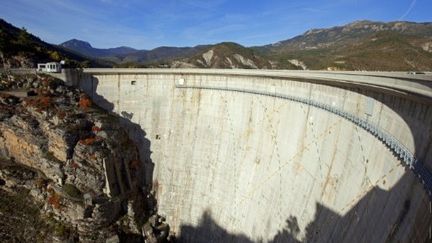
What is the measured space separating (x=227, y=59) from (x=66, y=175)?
91891 millimetres

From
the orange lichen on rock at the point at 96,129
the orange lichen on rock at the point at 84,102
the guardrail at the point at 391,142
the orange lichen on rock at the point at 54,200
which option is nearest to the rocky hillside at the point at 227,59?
the orange lichen on rock at the point at 84,102

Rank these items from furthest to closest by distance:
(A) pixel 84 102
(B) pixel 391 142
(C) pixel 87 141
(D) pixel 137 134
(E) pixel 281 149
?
(D) pixel 137 134 → (A) pixel 84 102 → (C) pixel 87 141 → (E) pixel 281 149 → (B) pixel 391 142

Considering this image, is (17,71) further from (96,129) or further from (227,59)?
(227,59)

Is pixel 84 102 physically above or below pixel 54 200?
above

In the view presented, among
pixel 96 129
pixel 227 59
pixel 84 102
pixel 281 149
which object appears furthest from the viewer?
pixel 227 59

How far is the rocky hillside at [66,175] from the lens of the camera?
26.6 m

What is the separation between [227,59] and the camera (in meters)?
116

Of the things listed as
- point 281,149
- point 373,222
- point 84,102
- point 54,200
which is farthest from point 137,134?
point 373,222

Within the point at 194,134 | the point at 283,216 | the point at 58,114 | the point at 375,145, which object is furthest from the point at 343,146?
the point at 58,114

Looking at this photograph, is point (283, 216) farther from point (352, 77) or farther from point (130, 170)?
point (130, 170)

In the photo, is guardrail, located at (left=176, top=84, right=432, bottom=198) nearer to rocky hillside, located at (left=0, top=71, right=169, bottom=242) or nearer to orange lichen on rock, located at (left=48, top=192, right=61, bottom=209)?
rocky hillside, located at (left=0, top=71, right=169, bottom=242)

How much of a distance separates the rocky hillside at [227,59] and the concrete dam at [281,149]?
75.6m

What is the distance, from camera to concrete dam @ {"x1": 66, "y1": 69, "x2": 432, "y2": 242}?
13.0 m

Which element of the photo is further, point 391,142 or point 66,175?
point 66,175
